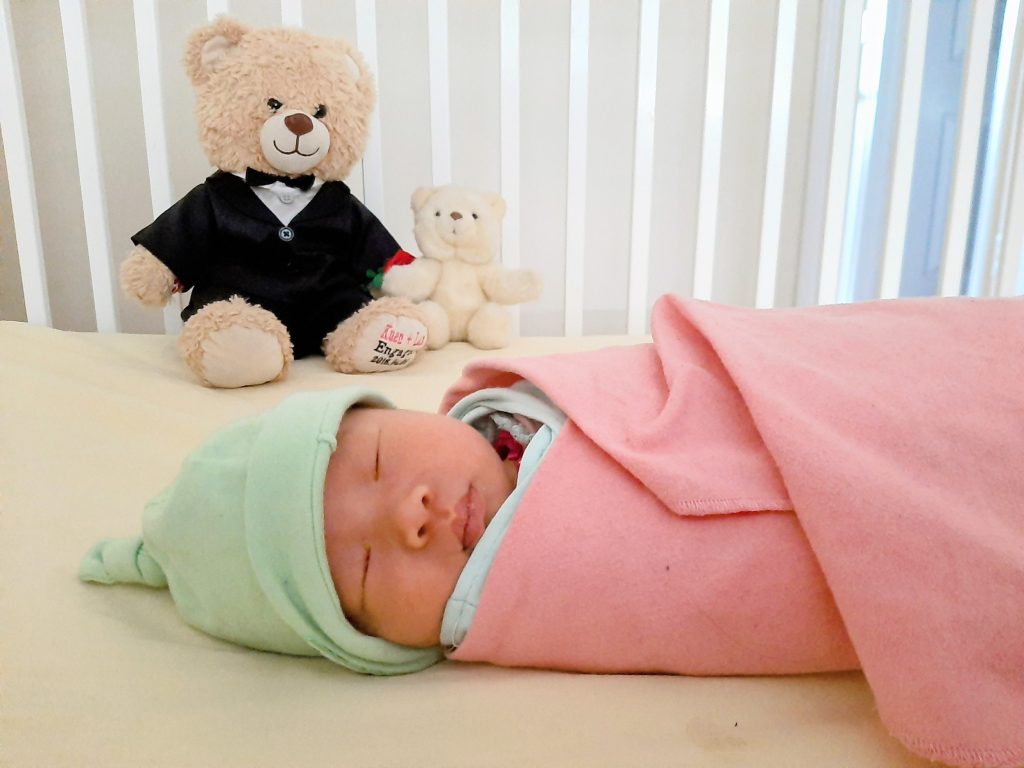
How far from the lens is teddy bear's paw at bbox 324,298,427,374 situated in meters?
1.21

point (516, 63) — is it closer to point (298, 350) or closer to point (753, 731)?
point (298, 350)

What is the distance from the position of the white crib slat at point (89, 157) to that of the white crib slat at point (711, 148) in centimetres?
106

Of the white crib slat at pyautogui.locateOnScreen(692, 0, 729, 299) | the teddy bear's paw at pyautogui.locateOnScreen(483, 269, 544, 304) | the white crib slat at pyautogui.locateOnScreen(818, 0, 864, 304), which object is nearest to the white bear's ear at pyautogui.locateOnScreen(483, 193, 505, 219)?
the teddy bear's paw at pyautogui.locateOnScreen(483, 269, 544, 304)

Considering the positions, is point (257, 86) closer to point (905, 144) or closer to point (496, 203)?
point (496, 203)

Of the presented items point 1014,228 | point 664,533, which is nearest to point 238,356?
point 664,533

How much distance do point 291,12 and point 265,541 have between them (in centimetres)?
117

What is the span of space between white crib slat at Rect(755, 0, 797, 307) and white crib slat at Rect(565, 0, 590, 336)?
0.35 metres

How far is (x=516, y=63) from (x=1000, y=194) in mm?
943

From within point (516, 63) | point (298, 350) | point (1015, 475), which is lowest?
point (298, 350)

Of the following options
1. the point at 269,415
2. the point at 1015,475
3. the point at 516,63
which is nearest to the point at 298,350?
the point at 516,63

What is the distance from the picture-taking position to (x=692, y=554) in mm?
480

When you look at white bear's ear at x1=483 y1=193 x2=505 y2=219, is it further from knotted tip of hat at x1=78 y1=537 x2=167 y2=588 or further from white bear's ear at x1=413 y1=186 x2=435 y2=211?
knotted tip of hat at x1=78 y1=537 x2=167 y2=588

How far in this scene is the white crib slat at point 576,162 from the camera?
4.59 feet

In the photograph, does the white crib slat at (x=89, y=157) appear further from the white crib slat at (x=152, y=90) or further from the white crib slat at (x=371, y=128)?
the white crib slat at (x=371, y=128)
